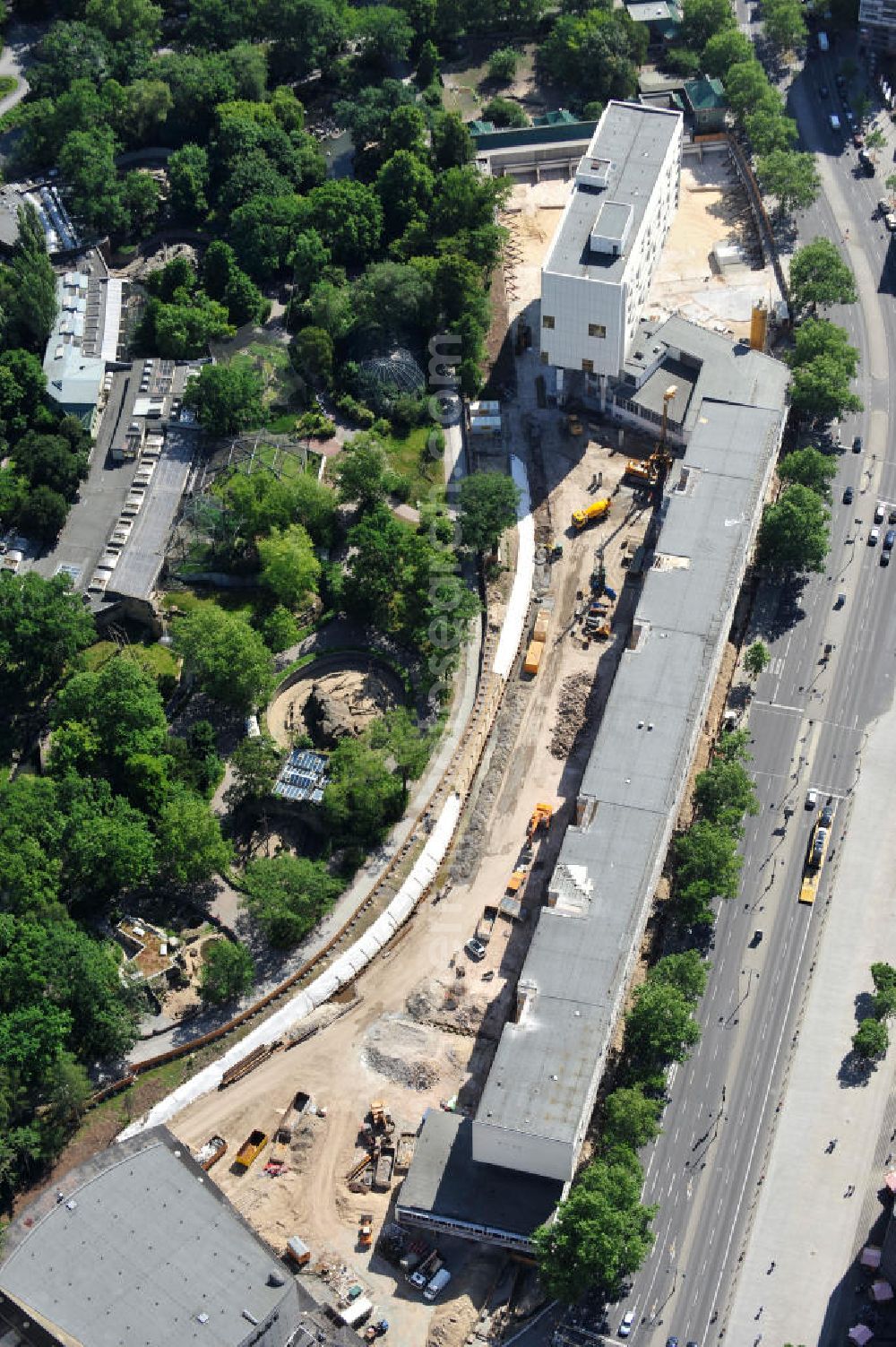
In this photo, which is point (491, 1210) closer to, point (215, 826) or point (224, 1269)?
point (224, 1269)

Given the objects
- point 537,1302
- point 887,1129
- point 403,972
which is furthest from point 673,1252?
point 403,972

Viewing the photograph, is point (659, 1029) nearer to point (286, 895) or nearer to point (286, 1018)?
point (286, 1018)

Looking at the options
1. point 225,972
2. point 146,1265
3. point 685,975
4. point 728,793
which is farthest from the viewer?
point 728,793

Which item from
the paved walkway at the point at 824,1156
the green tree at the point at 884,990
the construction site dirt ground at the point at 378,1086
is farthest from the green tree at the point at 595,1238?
the green tree at the point at 884,990

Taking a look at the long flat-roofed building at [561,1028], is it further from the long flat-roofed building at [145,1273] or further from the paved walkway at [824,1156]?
the paved walkway at [824,1156]

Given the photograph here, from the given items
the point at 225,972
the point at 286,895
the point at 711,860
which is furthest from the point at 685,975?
the point at 225,972

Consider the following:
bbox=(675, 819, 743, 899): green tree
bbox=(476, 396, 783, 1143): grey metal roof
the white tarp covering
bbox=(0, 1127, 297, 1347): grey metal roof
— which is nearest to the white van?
bbox=(0, 1127, 297, 1347): grey metal roof
